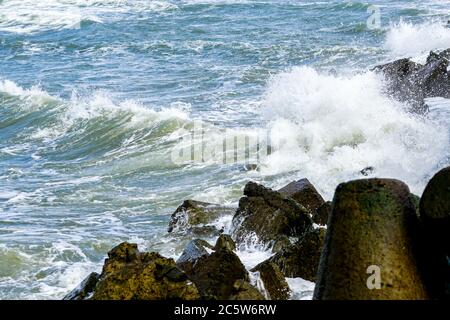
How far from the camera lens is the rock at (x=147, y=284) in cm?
455

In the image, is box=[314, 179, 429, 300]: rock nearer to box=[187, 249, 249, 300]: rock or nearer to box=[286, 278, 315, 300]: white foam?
box=[187, 249, 249, 300]: rock

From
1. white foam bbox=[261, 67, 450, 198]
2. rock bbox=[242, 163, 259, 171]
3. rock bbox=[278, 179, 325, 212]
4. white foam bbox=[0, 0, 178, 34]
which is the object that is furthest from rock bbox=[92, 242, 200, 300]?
white foam bbox=[0, 0, 178, 34]

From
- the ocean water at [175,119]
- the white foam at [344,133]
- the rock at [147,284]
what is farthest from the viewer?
the white foam at [344,133]

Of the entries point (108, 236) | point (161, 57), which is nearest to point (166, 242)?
point (108, 236)

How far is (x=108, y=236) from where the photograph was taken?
8.70 meters

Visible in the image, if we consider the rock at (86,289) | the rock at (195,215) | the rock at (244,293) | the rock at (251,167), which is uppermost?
the rock at (244,293)

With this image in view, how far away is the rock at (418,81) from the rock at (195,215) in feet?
14.3

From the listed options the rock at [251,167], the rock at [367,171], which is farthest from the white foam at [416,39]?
the rock at [367,171]

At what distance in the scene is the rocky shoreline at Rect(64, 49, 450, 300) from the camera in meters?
3.66

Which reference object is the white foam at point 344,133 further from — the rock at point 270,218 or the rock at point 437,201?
the rock at point 437,201

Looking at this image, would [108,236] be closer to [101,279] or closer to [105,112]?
[101,279]

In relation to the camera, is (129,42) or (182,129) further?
(129,42)
